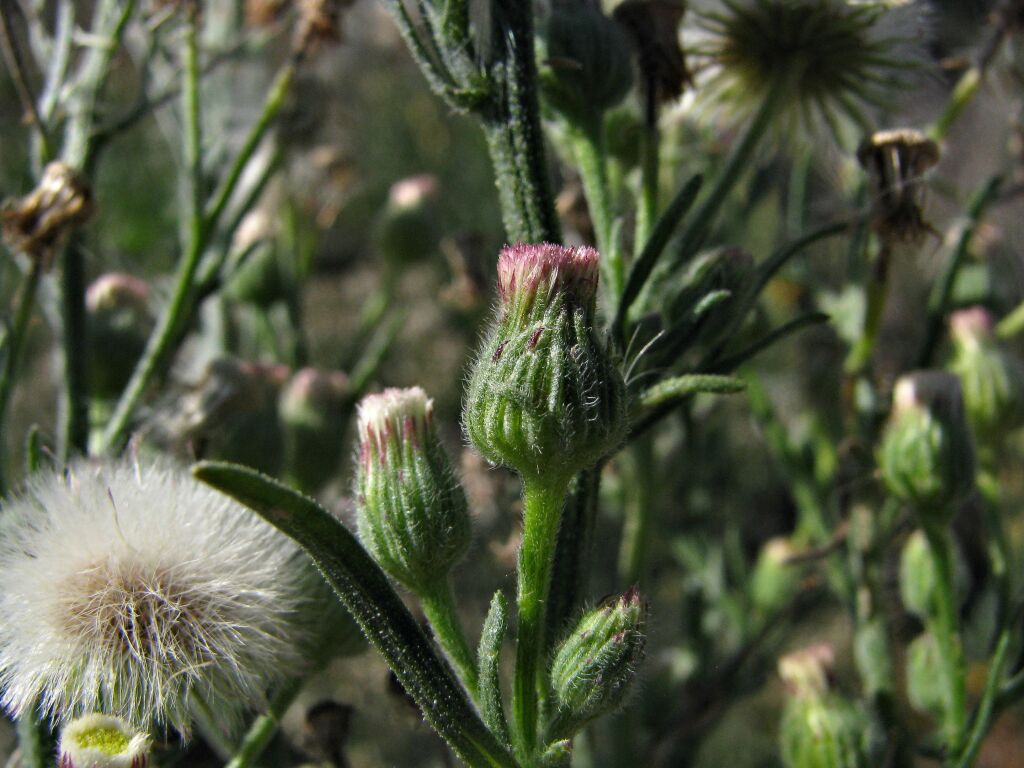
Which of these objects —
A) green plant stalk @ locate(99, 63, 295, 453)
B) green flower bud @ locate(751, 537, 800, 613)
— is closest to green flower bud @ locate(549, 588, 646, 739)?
green plant stalk @ locate(99, 63, 295, 453)

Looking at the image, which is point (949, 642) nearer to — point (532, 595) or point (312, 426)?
point (532, 595)

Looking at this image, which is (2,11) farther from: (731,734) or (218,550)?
(731,734)

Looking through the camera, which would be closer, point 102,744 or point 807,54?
point 102,744

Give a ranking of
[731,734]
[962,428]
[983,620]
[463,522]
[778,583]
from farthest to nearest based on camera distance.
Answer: [731,734], [778,583], [983,620], [962,428], [463,522]

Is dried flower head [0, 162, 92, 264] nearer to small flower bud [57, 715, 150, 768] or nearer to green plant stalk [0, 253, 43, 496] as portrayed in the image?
green plant stalk [0, 253, 43, 496]

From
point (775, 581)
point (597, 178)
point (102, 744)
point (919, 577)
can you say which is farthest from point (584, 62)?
point (775, 581)

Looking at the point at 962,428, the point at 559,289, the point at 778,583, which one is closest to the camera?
the point at 559,289

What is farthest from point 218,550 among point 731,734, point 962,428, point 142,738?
point 731,734
